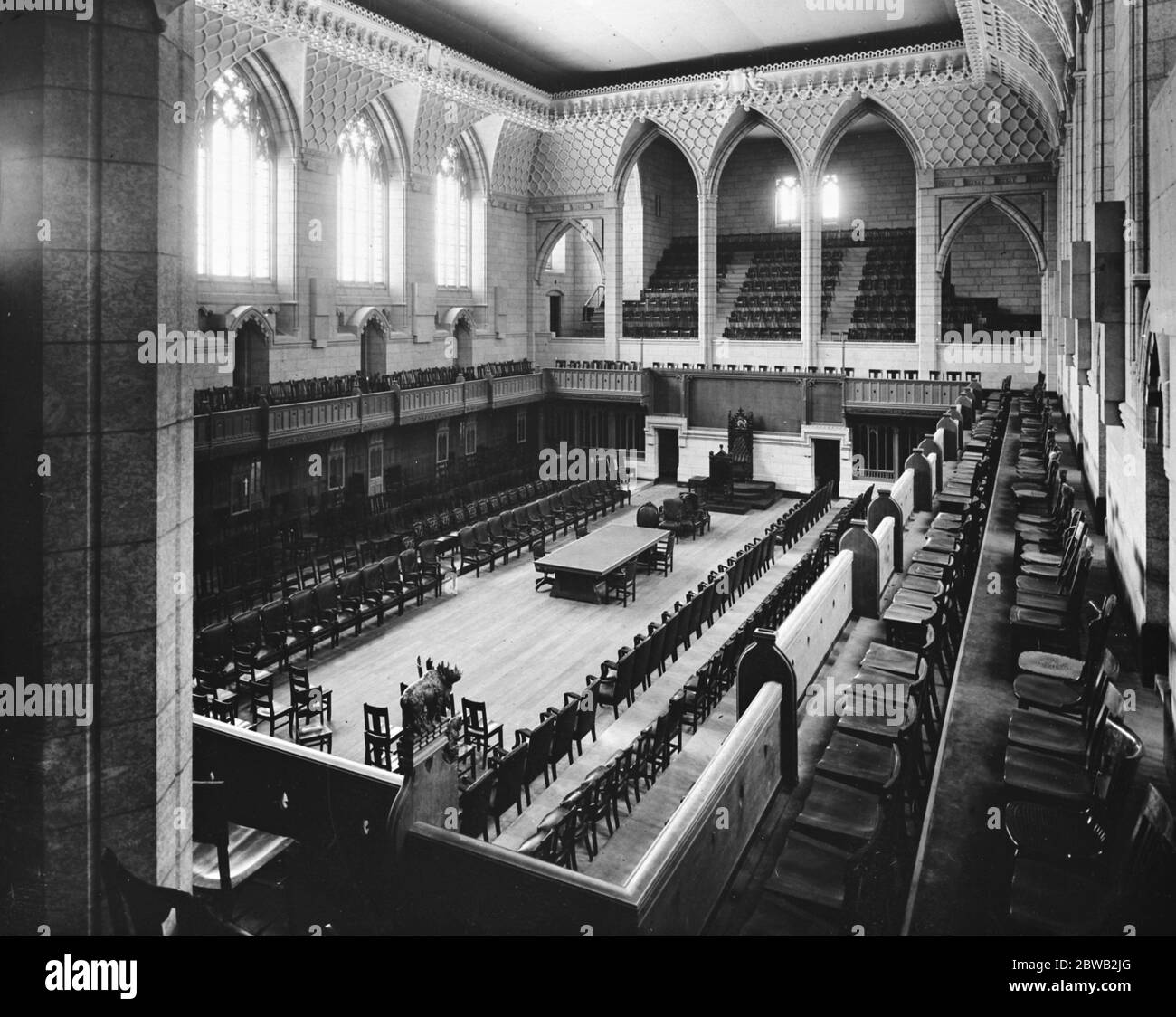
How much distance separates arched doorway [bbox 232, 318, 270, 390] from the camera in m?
18.7

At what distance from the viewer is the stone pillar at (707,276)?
26328 millimetres

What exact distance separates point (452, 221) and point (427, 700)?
20.2m

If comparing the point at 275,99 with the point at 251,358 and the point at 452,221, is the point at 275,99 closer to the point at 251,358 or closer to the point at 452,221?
the point at 251,358

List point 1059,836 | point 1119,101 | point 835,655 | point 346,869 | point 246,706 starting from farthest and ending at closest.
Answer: point 246,706 < point 835,655 < point 1119,101 < point 346,869 < point 1059,836

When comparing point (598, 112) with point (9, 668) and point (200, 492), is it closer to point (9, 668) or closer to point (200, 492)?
point (200, 492)

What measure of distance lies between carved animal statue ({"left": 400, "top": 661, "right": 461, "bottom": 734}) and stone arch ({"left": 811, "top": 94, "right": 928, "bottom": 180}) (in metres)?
20.9

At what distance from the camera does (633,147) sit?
26984 mm

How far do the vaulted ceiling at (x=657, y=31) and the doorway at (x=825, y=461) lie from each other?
9.78m

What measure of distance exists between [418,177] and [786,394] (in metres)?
10.8

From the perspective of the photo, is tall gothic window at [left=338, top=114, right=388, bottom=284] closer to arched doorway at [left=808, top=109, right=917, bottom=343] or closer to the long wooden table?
the long wooden table

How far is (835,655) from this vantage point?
28.5ft

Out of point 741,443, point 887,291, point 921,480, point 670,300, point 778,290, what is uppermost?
point 778,290

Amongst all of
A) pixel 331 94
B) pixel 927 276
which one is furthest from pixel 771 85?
pixel 331 94

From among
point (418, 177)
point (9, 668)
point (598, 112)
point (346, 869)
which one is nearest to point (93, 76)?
point (9, 668)
